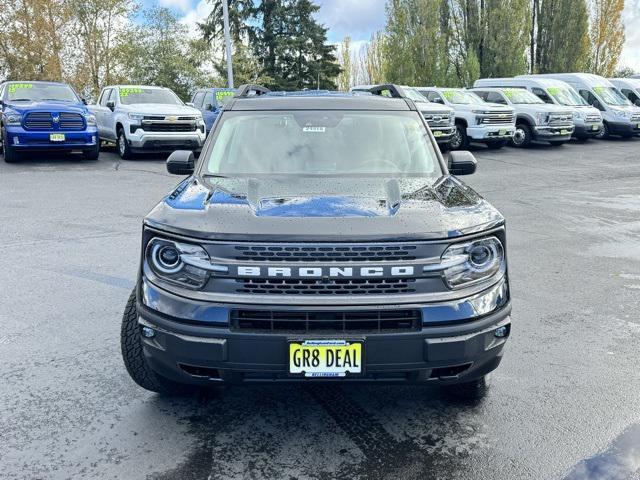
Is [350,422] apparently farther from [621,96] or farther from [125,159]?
[621,96]

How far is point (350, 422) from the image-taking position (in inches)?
134

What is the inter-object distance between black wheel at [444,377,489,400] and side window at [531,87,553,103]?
21005 millimetres

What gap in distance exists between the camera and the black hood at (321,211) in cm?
298

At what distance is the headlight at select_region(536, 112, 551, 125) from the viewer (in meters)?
20.5

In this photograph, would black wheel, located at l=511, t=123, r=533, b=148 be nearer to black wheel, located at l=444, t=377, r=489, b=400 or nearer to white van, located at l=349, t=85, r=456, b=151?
white van, located at l=349, t=85, r=456, b=151

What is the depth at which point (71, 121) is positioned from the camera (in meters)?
14.9

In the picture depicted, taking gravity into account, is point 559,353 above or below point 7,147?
below

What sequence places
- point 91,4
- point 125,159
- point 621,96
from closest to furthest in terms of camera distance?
point 125,159 < point 621,96 < point 91,4

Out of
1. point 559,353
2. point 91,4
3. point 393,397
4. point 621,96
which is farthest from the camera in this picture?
point 91,4

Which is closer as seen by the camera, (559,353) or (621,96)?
(559,353)

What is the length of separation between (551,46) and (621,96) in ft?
62.0

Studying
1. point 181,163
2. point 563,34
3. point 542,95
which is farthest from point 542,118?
point 563,34

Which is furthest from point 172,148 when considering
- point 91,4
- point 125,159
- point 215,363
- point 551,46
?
point 551,46

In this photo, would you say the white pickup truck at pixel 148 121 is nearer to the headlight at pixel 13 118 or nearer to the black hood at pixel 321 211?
the headlight at pixel 13 118
